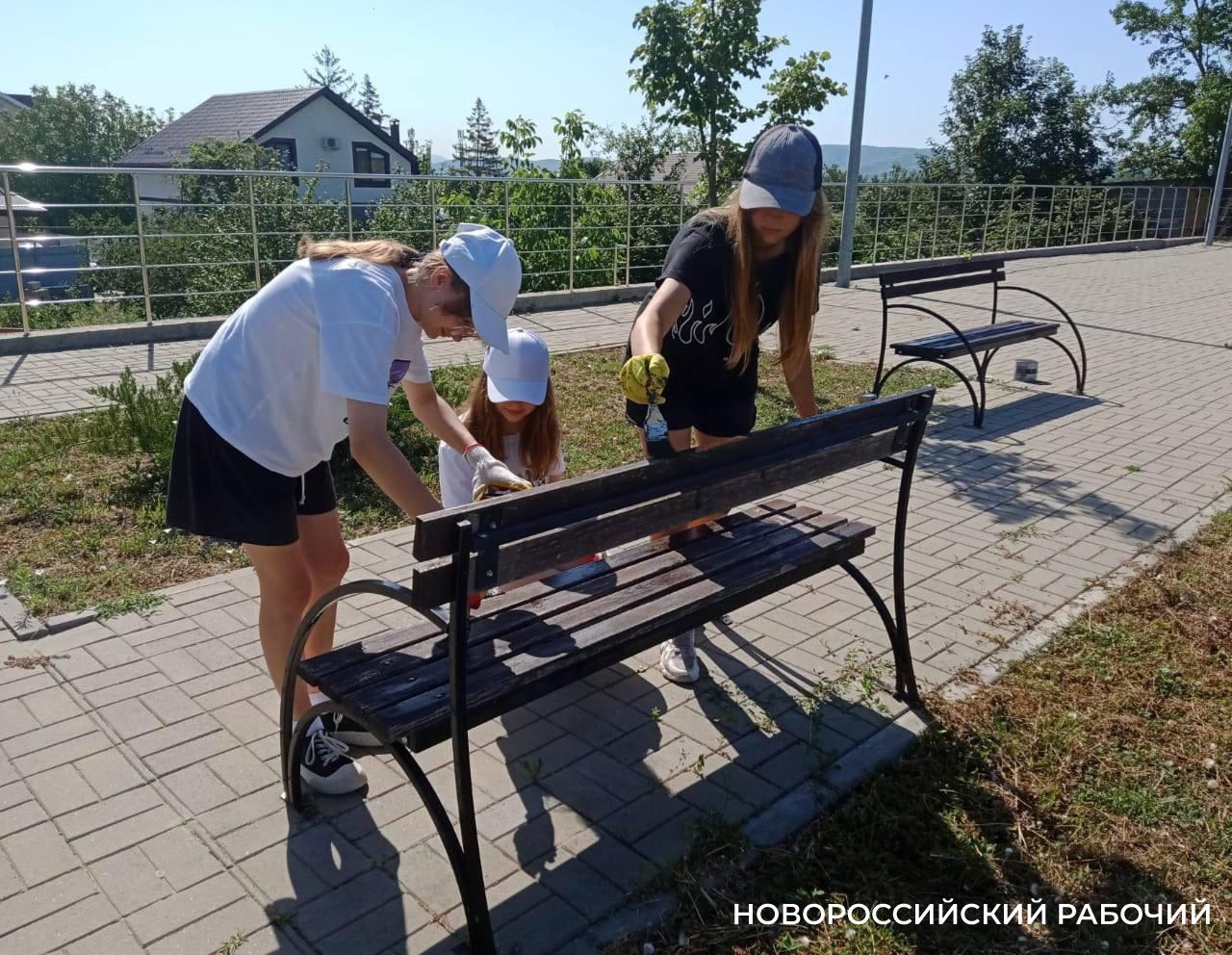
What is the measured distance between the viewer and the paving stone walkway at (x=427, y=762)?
91.9 inches

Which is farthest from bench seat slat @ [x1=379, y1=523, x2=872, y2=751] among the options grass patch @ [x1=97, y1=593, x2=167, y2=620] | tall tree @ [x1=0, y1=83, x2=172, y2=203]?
tall tree @ [x1=0, y1=83, x2=172, y2=203]

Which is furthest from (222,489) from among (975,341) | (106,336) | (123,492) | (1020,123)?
(1020,123)

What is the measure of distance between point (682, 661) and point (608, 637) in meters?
1.02

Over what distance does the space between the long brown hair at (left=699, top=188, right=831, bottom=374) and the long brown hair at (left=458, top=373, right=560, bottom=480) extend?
2.09ft

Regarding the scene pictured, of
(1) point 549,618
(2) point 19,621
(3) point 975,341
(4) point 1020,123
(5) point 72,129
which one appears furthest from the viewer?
(5) point 72,129

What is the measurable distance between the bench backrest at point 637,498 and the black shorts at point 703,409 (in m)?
0.53

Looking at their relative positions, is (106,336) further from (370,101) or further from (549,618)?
(370,101)

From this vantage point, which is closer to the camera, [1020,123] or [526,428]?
[526,428]

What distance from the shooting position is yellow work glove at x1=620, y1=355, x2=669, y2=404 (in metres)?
2.55

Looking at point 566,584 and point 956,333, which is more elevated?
point 956,333

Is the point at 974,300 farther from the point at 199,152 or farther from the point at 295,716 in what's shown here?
the point at 199,152

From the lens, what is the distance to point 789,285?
3.21m

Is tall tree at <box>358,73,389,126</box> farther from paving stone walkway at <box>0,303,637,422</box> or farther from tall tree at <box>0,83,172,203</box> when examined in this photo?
paving stone walkway at <box>0,303,637,422</box>

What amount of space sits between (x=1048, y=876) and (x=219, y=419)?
2333 millimetres
